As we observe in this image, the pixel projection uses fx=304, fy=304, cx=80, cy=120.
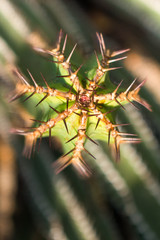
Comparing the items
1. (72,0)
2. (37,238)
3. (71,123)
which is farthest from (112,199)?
(72,0)

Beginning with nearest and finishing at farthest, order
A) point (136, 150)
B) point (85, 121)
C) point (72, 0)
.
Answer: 1. point (85, 121)
2. point (136, 150)
3. point (72, 0)

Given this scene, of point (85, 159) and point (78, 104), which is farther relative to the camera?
point (85, 159)

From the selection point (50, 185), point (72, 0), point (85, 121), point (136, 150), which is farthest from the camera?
point (72, 0)

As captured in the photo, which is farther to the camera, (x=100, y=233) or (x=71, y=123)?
(x=100, y=233)

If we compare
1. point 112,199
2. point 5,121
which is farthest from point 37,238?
point 5,121

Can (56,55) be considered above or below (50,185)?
above

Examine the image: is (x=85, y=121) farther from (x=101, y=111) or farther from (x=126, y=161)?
(x=126, y=161)

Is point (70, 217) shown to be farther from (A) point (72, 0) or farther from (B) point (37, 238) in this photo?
(A) point (72, 0)

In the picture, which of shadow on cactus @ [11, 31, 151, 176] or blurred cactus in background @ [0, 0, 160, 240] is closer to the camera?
shadow on cactus @ [11, 31, 151, 176]

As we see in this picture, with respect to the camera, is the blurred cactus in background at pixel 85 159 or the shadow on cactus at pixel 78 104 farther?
the blurred cactus in background at pixel 85 159

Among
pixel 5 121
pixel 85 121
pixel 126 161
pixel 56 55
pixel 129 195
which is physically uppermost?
pixel 5 121
